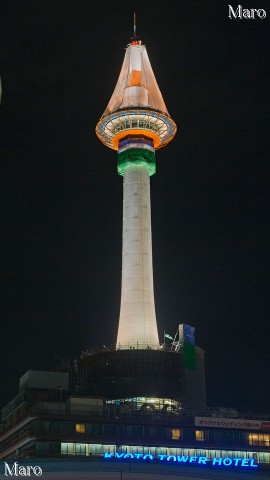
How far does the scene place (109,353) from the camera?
16462cm

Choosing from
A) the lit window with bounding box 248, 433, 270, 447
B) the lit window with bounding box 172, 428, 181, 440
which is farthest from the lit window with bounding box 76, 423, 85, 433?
the lit window with bounding box 248, 433, 270, 447

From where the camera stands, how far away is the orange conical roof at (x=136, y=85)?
18350 centimetres

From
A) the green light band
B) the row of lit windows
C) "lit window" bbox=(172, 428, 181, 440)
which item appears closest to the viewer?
the row of lit windows

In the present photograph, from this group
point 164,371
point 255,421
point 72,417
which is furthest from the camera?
point 164,371

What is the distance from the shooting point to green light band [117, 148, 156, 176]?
592 ft

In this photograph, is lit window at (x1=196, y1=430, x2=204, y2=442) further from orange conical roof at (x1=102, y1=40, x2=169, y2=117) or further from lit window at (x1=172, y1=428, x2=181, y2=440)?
orange conical roof at (x1=102, y1=40, x2=169, y2=117)

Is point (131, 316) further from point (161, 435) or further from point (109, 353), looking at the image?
point (161, 435)

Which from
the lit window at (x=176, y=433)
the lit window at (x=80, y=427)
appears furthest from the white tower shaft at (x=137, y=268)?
the lit window at (x=80, y=427)

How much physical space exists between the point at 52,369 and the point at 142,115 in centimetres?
5515

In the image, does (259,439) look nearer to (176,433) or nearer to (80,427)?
(176,433)

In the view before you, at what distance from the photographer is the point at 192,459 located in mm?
147375

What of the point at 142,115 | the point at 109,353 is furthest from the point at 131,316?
the point at 142,115

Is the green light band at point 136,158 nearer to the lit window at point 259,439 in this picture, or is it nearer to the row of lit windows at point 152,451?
the lit window at point 259,439

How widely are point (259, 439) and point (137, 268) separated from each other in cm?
4023
